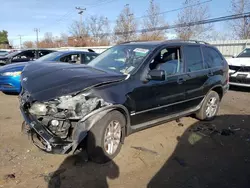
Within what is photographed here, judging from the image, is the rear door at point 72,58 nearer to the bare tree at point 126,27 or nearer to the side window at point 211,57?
the side window at point 211,57

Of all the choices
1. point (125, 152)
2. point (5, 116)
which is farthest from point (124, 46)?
point (5, 116)

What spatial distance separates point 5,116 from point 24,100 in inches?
89.5

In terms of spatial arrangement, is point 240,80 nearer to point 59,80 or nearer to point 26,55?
point 59,80

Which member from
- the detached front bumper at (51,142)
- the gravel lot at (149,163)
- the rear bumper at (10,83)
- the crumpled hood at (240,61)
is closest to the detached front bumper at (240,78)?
the crumpled hood at (240,61)

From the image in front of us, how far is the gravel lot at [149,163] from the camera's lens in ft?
10.3

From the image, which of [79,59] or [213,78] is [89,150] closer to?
[213,78]

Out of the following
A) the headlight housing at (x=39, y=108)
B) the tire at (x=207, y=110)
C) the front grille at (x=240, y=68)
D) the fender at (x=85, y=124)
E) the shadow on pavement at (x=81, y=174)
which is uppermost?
the front grille at (x=240, y=68)

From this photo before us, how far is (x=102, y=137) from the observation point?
345cm

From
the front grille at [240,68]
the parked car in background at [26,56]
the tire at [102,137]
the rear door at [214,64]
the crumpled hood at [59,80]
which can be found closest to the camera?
the crumpled hood at [59,80]

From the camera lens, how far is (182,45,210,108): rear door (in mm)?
4879

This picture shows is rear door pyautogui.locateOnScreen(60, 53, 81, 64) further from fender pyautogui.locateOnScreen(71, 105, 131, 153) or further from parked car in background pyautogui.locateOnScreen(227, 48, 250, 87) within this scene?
parked car in background pyautogui.locateOnScreen(227, 48, 250, 87)

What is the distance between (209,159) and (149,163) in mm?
998

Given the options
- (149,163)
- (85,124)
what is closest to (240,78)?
(149,163)

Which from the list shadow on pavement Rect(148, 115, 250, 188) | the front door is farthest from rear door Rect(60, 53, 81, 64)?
shadow on pavement Rect(148, 115, 250, 188)
